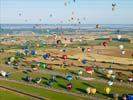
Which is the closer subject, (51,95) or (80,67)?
(51,95)

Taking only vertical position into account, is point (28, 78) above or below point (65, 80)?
above

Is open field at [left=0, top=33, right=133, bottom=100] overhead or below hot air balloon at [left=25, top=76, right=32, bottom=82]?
below

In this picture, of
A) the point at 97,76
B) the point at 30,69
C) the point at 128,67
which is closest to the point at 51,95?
the point at 97,76

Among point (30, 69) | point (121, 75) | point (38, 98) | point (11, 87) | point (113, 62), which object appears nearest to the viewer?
point (38, 98)

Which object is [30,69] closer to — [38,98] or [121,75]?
[121,75]

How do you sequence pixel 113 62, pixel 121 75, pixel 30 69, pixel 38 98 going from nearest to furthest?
pixel 38 98 → pixel 121 75 → pixel 30 69 → pixel 113 62

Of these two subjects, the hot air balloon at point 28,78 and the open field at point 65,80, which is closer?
the open field at point 65,80

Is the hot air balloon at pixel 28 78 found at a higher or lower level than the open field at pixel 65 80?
higher

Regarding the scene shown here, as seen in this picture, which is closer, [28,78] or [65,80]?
[65,80]

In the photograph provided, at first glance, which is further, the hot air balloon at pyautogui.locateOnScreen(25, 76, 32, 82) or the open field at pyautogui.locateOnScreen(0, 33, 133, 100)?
the hot air balloon at pyautogui.locateOnScreen(25, 76, 32, 82)
